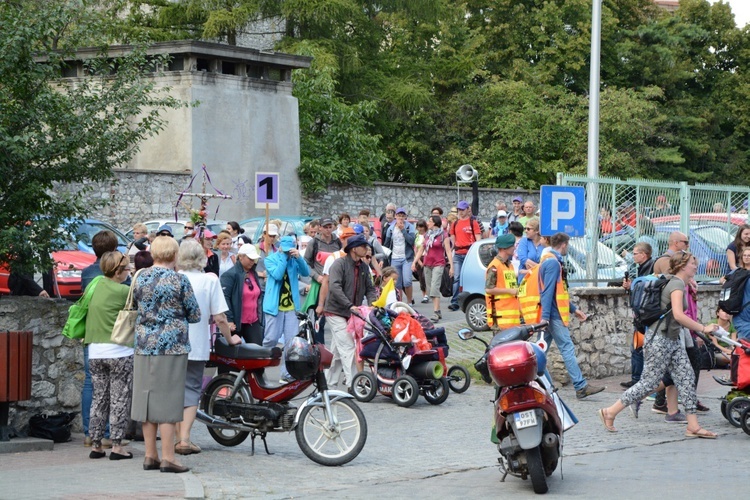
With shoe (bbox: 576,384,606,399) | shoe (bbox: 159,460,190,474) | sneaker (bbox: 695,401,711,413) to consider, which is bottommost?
sneaker (bbox: 695,401,711,413)

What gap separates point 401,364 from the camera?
1422 centimetres

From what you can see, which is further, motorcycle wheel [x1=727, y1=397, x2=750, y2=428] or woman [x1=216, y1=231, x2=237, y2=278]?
woman [x1=216, y1=231, x2=237, y2=278]

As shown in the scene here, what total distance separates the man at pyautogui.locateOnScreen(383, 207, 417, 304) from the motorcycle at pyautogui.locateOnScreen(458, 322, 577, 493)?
45.5 feet

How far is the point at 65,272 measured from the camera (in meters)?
20.3

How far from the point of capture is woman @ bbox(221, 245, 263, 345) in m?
13.0

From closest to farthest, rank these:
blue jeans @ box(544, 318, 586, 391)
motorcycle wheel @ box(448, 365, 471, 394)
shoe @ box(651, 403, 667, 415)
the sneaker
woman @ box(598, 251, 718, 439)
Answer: woman @ box(598, 251, 718, 439), shoe @ box(651, 403, 667, 415), the sneaker, blue jeans @ box(544, 318, 586, 391), motorcycle wheel @ box(448, 365, 471, 394)

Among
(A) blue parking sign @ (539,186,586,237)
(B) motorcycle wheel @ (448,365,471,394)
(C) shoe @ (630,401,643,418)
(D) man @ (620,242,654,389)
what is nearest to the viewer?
(C) shoe @ (630,401,643,418)

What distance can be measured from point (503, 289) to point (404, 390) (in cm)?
168

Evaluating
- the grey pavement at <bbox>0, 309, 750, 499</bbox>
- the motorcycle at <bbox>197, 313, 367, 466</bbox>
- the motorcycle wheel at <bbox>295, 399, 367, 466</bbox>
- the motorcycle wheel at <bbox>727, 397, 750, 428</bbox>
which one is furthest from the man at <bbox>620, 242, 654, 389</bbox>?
the motorcycle wheel at <bbox>295, 399, 367, 466</bbox>

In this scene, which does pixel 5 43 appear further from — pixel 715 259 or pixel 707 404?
pixel 715 259

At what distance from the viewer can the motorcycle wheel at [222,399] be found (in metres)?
10.9

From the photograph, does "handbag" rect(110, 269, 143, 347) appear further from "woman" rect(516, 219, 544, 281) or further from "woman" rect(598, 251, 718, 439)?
"woman" rect(516, 219, 544, 281)

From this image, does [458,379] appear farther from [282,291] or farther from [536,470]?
[536,470]

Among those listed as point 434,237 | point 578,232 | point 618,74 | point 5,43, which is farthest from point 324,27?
point 5,43
